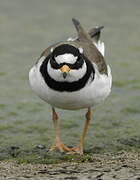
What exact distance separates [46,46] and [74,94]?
458 centimetres

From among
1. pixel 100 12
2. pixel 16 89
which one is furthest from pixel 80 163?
pixel 100 12

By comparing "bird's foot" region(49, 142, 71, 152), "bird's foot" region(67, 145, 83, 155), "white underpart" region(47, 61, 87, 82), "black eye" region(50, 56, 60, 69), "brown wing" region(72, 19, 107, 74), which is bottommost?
"bird's foot" region(67, 145, 83, 155)

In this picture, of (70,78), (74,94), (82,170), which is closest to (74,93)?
(74,94)

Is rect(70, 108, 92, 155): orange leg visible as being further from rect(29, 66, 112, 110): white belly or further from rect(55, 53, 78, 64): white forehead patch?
rect(55, 53, 78, 64): white forehead patch

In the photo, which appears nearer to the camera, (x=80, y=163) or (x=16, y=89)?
(x=80, y=163)

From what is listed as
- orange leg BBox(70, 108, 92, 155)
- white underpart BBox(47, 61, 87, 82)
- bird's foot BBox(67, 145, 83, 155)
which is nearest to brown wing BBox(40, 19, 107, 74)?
white underpart BBox(47, 61, 87, 82)

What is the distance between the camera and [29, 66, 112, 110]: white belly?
674 cm

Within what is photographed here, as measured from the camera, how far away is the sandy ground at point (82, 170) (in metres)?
5.57

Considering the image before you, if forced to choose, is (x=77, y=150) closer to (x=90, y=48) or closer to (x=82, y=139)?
(x=82, y=139)

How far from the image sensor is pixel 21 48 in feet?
36.6

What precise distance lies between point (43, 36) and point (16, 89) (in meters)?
2.41

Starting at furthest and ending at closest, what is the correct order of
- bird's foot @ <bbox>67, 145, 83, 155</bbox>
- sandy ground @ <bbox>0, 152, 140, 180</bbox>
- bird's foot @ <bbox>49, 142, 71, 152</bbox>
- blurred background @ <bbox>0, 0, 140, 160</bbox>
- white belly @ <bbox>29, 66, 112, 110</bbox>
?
blurred background @ <bbox>0, 0, 140, 160</bbox>, bird's foot @ <bbox>49, 142, 71, 152</bbox>, bird's foot @ <bbox>67, 145, 83, 155</bbox>, white belly @ <bbox>29, 66, 112, 110</bbox>, sandy ground @ <bbox>0, 152, 140, 180</bbox>

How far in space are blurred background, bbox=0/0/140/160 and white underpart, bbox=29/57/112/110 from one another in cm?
81

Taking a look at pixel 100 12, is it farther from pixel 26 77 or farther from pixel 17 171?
pixel 17 171
